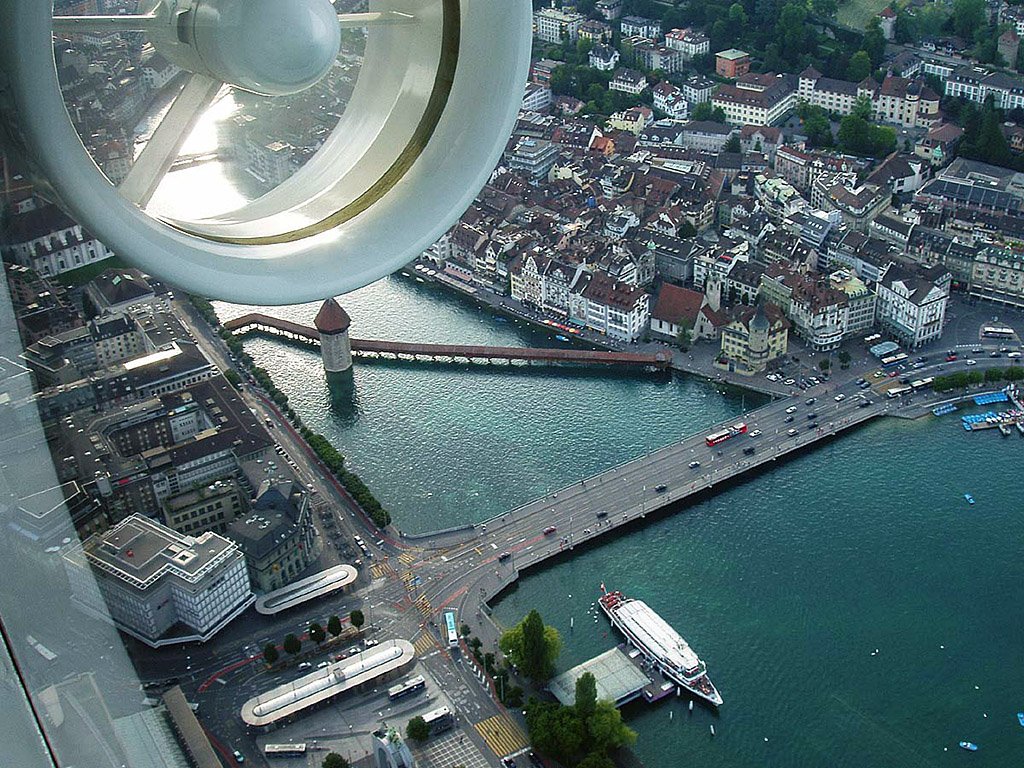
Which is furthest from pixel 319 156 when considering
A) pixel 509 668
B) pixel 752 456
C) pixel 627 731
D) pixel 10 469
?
pixel 752 456

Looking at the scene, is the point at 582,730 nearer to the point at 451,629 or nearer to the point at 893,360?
the point at 451,629

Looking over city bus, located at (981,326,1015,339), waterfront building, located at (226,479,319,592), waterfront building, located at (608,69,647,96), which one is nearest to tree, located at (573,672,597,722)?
waterfront building, located at (226,479,319,592)

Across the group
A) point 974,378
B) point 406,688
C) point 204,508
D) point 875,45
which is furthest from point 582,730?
point 875,45

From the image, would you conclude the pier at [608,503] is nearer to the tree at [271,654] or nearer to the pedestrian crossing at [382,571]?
the pedestrian crossing at [382,571]

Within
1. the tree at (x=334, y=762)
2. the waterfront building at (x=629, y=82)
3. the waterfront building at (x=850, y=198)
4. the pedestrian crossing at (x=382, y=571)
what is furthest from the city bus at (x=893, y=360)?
the waterfront building at (x=629, y=82)

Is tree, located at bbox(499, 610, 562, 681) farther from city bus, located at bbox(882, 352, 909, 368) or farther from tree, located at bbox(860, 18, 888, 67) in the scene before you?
tree, located at bbox(860, 18, 888, 67)
